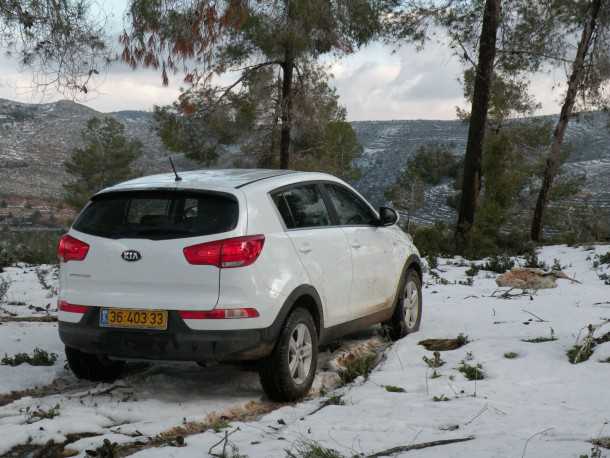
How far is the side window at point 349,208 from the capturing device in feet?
22.6

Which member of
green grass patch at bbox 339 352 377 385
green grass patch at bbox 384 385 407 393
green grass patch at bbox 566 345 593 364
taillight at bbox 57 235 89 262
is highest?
taillight at bbox 57 235 89 262

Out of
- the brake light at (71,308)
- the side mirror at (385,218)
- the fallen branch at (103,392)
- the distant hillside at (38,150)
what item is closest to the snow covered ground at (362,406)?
the fallen branch at (103,392)

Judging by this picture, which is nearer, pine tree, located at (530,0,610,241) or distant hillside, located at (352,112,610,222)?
Answer: pine tree, located at (530,0,610,241)

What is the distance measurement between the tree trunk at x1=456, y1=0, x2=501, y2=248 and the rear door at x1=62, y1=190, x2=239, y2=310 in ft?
48.0

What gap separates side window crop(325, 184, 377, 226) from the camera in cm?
688

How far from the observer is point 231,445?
4469mm

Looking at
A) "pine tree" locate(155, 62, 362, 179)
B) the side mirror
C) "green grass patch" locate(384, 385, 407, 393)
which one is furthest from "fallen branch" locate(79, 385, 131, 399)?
"pine tree" locate(155, 62, 362, 179)

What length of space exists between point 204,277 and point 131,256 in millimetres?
596

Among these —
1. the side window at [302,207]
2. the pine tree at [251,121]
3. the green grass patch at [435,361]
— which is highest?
the pine tree at [251,121]

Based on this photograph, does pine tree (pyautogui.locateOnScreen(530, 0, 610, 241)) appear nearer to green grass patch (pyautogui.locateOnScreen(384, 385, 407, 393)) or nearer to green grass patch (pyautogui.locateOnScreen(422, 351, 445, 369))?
green grass patch (pyautogui.locateOnScreen(422, 351, 445, 369))

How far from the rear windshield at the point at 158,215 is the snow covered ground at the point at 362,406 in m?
1.30

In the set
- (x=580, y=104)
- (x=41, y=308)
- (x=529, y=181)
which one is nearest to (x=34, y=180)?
(x=529, y=181)

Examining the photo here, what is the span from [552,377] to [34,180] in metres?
151

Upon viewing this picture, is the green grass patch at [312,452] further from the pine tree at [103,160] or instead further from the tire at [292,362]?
the pine tree at [103,160]
